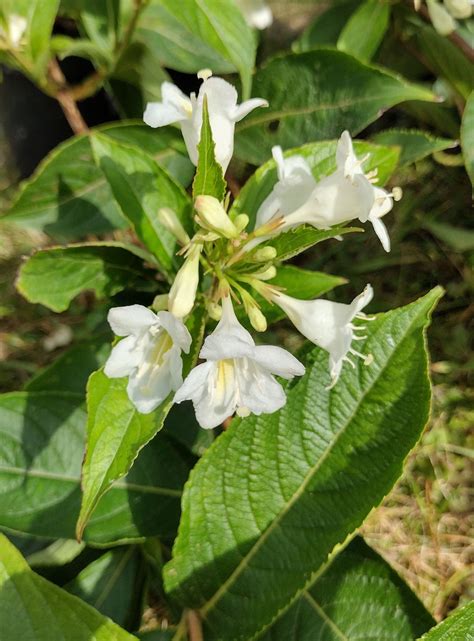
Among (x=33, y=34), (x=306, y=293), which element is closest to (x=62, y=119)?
(x=33, y=34)

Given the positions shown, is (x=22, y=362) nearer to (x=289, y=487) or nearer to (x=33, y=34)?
(x=33, y=34)

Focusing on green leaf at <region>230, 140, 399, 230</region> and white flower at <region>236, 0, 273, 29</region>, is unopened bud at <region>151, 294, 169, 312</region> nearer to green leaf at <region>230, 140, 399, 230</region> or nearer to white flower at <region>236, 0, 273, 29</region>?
green leaf at <region>230, 140, 399, 230</region>

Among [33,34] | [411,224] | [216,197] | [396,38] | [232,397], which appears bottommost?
[411,224]

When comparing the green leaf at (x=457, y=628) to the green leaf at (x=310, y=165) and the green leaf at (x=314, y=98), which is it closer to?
the green leaf at (x=310, y=165)

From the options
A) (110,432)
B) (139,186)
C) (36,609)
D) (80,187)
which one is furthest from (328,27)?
(36,609)

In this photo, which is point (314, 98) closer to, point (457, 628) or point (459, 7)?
point (459, 7)
